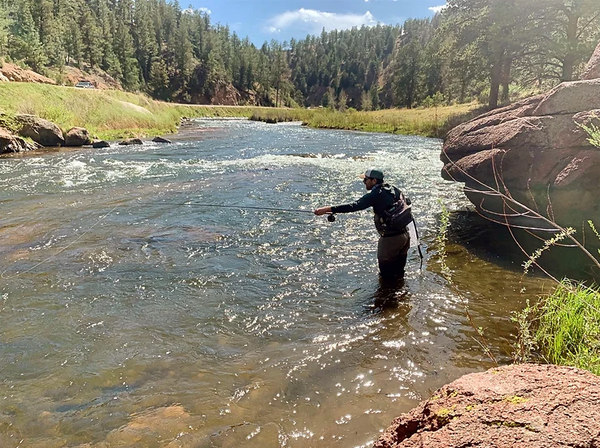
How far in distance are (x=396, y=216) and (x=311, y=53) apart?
211303 mm

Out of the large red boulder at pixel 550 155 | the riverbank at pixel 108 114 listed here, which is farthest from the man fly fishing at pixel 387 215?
the riverbank at pixel 108 114

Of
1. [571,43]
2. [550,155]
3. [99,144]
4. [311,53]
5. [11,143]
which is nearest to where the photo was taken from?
[550,155]

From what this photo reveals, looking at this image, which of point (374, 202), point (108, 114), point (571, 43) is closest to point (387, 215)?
point (374, 202)

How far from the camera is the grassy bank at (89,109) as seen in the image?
28062 mm

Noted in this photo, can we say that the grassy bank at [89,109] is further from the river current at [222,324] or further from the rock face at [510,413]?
the rock face at [510,413]

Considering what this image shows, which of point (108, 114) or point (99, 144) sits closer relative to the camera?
point (99, 144)

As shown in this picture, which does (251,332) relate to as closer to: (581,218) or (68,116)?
(581,218)

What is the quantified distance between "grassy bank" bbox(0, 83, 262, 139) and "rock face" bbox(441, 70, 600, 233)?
27955 mm

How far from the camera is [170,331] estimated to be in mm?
5633

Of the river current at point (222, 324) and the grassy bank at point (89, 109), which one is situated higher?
the grassy bank at point (89, 109)

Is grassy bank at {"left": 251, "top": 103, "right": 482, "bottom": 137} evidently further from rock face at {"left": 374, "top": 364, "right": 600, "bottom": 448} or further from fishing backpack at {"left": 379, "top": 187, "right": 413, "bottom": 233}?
rock face at {"left": 374, "top": 364, "right": 600, "bottom": 448}

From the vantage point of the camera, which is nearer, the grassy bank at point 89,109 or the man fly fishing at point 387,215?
the man fly fishing at point 387,215

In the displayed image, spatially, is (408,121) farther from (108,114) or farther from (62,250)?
(62,250)

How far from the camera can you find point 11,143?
2242 cm
